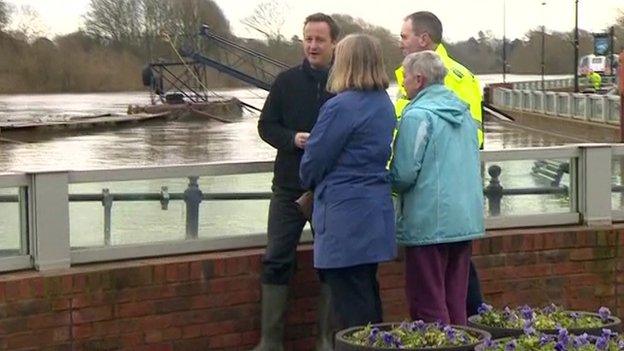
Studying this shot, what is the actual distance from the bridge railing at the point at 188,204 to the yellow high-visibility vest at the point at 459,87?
923 millimetres

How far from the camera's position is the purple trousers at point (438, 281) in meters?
5.43

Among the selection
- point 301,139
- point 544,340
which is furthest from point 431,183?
point 544,340

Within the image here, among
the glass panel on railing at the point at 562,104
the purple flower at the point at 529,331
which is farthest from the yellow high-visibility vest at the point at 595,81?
the purple flower at the point at 529,331

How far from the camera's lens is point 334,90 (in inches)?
213

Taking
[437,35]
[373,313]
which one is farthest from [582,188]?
[373,313]

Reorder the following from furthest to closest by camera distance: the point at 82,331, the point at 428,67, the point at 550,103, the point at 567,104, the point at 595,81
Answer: the point at 595,81, the point at 550,103, the point at 567,104, the point at 82,331, the point at 428,67

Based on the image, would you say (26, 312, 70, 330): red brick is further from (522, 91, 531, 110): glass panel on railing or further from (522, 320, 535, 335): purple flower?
(522, 91, 531, 110): glass panel on railing

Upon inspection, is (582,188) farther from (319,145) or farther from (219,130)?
(219,130)

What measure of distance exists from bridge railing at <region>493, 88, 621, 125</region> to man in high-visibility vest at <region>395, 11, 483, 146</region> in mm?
28443

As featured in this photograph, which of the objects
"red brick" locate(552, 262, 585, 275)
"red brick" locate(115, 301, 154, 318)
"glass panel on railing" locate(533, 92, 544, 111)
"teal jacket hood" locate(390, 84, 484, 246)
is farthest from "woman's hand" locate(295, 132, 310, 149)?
"glass panel on railing" locate(533, 92, 544, 111)

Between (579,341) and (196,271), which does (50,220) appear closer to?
(196,271)

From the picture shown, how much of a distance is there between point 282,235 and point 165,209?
0.68 m

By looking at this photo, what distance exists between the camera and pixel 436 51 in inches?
234

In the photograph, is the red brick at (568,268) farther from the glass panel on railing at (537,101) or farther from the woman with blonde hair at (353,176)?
the glass panel on railing at (537,101)
